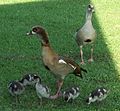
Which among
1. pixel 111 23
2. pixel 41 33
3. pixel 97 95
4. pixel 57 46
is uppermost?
pixel 41 33

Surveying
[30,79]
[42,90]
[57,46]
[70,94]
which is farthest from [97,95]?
[57,46]

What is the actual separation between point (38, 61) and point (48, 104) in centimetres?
167

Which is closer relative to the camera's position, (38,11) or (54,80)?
(54,80)

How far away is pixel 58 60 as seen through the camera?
597cm

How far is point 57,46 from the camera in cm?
815

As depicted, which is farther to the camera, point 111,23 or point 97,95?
point 111,23

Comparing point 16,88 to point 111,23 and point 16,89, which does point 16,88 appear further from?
point 111,23

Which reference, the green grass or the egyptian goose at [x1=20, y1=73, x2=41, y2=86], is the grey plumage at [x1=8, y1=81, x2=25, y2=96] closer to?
the green grass

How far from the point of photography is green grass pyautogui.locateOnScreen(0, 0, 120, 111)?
598 centimetres

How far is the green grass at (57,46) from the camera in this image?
5.98 metres

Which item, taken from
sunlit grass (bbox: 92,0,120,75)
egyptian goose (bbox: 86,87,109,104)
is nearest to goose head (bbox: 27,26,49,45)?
egyptian goose (bbox: 86,87,109,104)

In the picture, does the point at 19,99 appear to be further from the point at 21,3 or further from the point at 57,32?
the point at 21,3

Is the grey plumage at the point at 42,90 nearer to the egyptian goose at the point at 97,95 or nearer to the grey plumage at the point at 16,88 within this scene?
the grey plumage at the point at 16,88

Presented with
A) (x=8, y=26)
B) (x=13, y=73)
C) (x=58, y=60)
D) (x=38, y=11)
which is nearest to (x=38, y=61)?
(x=13, y=73)
